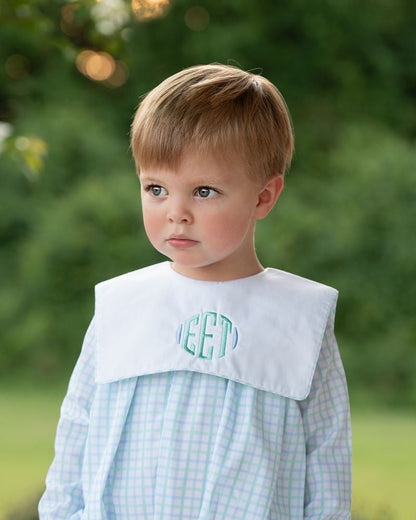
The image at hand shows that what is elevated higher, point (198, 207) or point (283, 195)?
point (283, 195)

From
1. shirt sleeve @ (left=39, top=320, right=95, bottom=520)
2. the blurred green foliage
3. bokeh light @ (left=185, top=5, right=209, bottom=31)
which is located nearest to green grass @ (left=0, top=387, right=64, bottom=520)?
the blurred green foliage

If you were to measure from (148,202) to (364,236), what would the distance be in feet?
14.8

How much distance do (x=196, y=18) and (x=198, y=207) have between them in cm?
530

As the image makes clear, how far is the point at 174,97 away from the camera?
125 centimetres

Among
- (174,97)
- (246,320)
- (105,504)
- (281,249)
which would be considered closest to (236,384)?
(246,320)

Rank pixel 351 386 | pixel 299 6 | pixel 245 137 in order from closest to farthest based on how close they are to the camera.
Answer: pixel 245 137, pixel 351 386, pixel 299 6

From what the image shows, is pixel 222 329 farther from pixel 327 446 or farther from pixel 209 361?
pixel 327 446

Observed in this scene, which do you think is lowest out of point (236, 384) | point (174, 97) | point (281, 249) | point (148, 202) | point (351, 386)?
point (236, 384)

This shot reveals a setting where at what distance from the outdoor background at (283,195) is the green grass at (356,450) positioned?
0.03 m

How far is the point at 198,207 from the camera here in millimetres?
1214

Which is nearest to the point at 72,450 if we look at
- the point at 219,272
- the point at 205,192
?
the point at 219,272

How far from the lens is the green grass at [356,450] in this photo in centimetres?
391

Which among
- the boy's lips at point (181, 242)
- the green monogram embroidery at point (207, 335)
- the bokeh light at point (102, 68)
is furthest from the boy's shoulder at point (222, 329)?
the bokeh light at point (102, 68)

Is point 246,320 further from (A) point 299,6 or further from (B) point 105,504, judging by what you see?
(A) point 299,6
